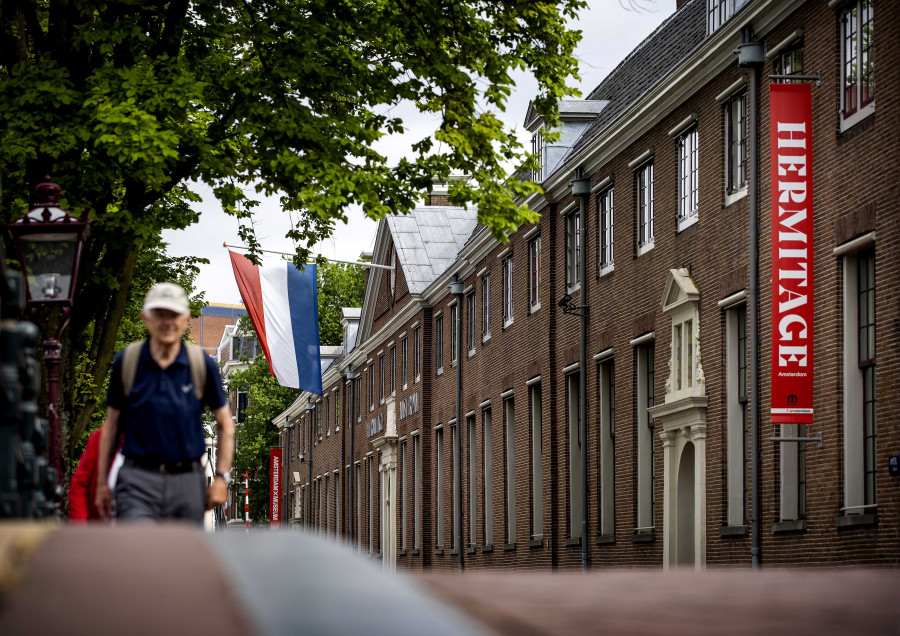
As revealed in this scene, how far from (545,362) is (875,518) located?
14558 mm

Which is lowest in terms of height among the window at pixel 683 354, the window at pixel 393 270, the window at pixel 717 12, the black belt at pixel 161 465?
the black belt at pixel 161 465

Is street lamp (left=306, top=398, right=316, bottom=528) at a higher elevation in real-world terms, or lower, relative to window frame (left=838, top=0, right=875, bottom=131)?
lower

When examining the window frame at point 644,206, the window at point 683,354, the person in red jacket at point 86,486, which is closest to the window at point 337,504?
the window frame at point 644,206

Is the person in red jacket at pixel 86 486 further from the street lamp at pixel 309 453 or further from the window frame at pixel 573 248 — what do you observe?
the street lamp at pixel 309 453

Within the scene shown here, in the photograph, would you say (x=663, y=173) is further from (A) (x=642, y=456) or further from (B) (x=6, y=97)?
(B) (x=6, y=97)

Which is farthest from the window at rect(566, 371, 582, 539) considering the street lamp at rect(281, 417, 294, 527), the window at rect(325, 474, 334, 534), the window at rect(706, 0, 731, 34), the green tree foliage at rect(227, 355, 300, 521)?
the green tree foliage at rect(227, 355, 300, 521)

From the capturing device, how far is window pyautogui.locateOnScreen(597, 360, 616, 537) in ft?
85.8

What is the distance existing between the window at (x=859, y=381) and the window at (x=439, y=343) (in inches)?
1004

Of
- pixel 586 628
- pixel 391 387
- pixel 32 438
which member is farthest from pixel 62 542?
pixel 391 387

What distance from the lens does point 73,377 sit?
17.2m

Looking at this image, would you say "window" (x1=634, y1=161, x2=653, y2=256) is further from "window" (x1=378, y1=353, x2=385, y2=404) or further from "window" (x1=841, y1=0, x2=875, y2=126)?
"window" (x1=378, y1=353, x2=385, y2=404)

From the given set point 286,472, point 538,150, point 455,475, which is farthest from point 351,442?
point 538,150

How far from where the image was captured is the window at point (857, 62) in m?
16.3

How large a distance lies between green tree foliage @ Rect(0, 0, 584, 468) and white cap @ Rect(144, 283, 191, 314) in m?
8.36
